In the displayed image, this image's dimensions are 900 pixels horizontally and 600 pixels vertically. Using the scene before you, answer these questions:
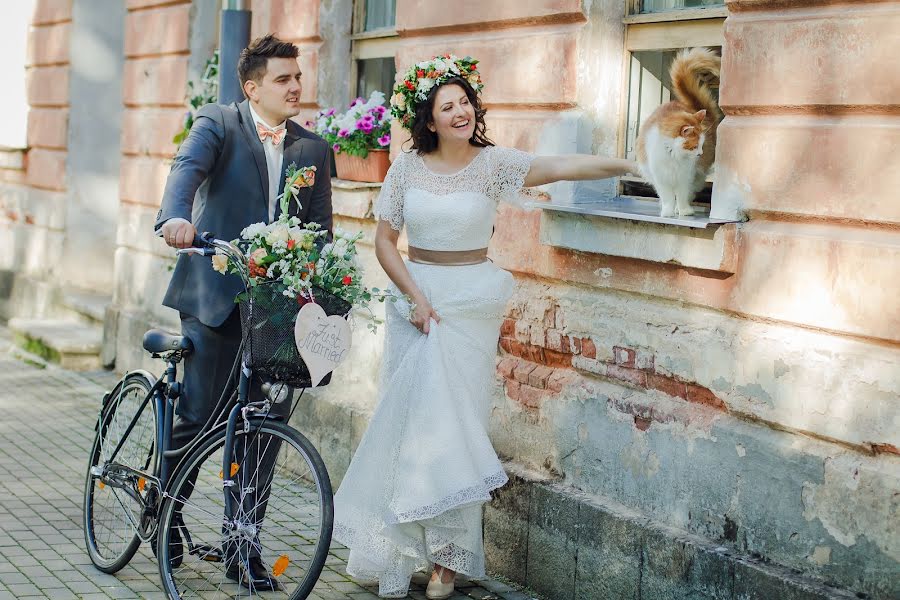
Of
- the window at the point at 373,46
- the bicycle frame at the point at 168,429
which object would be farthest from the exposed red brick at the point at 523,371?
the window at the point at 373,46

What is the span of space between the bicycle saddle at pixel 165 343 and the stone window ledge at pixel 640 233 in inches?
62.5

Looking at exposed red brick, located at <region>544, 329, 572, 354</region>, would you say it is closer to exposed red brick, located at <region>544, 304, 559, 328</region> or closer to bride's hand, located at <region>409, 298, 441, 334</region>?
exposed red brick, located at <region>544, 304, 559, 328</region>

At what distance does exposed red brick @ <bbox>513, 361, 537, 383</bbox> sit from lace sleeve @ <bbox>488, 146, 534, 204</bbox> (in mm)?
975

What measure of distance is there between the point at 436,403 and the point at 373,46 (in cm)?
342

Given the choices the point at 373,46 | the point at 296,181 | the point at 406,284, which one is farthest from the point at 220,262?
the point at 373,46

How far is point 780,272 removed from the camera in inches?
183

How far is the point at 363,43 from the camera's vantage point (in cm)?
816

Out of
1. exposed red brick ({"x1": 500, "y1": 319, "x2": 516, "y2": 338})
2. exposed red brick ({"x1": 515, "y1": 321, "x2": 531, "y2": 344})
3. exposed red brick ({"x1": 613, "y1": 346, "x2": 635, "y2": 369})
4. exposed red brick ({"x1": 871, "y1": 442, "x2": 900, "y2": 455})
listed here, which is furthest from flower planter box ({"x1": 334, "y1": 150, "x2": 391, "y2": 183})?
exposed red brick ({"x1": 871, "y1": 442, "x2": 900, "y2": 455})

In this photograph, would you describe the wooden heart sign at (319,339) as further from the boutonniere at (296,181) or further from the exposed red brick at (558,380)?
the exposed red brick at (558,380)

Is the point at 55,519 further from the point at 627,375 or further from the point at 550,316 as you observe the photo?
the point at 627,375

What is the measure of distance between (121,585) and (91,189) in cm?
803

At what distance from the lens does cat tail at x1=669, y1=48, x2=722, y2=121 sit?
16.8ft

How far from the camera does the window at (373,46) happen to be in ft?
26.0

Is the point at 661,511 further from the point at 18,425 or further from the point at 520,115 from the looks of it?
the point at 18,425
